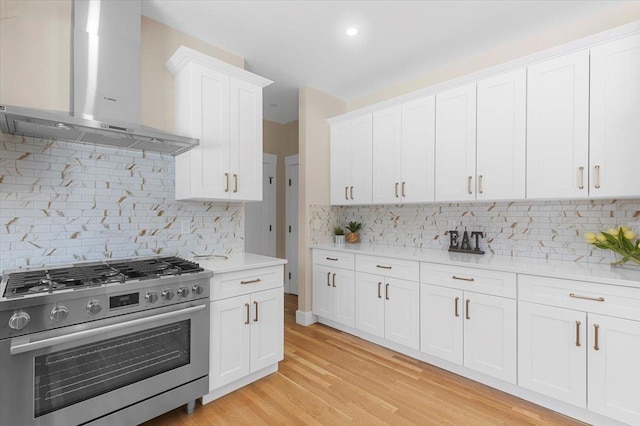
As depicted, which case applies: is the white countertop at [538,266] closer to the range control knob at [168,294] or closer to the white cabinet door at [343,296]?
the white cabinet door at [343,296]

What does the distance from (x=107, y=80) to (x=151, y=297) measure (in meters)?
1.47

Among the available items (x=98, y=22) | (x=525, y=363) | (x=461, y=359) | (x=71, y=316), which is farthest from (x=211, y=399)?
(x=98, y=22)

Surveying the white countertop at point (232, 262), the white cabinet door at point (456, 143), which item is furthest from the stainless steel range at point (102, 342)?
the white cabinet door at point (456, 143)

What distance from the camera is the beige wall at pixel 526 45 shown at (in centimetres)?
225

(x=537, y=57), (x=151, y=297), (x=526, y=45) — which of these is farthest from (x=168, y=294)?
(x=526, y=45)

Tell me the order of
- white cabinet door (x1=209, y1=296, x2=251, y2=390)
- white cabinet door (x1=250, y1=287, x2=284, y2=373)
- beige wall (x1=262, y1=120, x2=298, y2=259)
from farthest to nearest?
1. beige wall (x1=262, y1=120, x2=298, y2=259)
2. white cabinet door (x1=250, y1=287, x2=284, y2=373)
3. white cabinet door (x1=209, y1=296, x2=251, y2=390)

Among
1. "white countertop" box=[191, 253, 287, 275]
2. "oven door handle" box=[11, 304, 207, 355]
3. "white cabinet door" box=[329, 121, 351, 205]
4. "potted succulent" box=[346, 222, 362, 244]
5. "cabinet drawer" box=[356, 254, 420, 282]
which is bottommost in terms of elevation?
"oven door handle" box=[11, 304, 207, 355]

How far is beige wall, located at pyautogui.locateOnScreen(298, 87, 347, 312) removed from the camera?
363 centimetres

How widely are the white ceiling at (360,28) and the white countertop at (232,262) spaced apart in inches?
77.1

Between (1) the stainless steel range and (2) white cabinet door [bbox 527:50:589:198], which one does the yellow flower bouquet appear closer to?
(2) white cabinet door [bbox 527:50:589:198]

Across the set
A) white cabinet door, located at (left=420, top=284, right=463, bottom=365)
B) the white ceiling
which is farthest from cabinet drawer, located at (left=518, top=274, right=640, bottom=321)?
the white ceiling

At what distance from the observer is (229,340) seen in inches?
85.8

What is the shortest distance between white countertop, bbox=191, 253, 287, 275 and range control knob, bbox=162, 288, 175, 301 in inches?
11.5

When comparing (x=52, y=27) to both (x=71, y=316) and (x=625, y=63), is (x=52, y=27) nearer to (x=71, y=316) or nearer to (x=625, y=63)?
(x=71, y=316)
